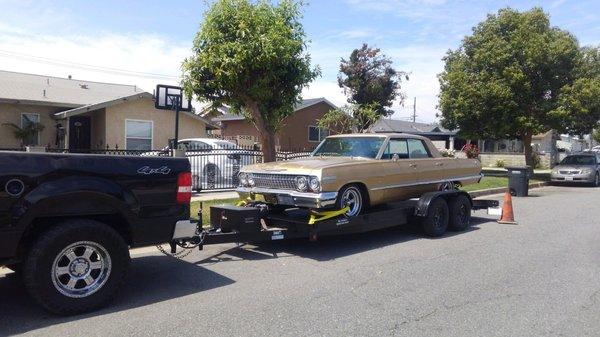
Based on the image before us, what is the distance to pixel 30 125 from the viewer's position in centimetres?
2006

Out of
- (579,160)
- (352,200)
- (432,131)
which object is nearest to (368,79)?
(432,131)

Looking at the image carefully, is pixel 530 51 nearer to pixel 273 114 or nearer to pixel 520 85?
pixel 520 85

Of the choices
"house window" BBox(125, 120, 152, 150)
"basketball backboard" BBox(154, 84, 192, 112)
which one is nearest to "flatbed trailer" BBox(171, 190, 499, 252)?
"basketball backboard" BBox(154, 84, 192, 112)

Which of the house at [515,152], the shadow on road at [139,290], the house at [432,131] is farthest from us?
the house at [432,131]

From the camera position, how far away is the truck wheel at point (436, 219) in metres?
8.87

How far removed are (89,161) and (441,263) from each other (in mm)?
4859

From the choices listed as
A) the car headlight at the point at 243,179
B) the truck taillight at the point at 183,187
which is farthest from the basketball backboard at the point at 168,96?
the truck taillight at the point at 183,187

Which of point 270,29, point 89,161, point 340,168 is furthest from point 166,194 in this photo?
point 270,29

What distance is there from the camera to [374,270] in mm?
6785

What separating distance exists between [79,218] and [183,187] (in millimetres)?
1135

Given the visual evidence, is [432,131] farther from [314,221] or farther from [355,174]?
[314,221]

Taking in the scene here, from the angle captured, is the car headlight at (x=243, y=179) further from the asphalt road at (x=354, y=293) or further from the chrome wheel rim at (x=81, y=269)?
the chrome wheel rim at (x=81, y=269)

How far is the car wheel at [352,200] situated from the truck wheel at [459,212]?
7.38 feet

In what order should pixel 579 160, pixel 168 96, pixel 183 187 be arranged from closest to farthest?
pixel 183 187, pixel 168 96, pixel 579 160
